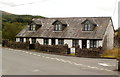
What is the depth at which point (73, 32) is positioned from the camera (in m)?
44.1

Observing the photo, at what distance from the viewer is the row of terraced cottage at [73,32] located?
136ft

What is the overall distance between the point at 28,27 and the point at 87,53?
22031 millimetres

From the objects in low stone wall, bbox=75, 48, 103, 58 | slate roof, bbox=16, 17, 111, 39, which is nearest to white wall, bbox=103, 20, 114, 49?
slate roof, bbox=16, 17, 111, 39

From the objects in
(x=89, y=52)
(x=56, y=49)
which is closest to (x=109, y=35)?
(x=56, y=49)

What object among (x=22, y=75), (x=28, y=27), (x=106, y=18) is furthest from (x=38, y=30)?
(x=22, y=75)

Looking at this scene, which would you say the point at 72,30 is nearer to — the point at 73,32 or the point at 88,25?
the point at 73,32

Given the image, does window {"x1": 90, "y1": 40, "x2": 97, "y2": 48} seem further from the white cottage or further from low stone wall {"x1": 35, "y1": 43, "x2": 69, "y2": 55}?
low stone wall {"x1": 35, "y1": 43, "x2": 69, "y2": 55}

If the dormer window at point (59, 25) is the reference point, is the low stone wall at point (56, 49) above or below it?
below

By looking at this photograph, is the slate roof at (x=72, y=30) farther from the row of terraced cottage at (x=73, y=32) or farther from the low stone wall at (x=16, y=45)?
the low stone wall at (x=16, y=45)

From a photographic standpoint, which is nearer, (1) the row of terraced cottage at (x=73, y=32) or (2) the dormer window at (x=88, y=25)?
(1) the row of terraced cottage at (x=73, y=32)

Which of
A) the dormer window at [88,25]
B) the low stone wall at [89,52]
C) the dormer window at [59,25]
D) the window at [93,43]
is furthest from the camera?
the dormer window at [59,25]

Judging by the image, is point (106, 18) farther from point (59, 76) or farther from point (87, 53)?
point (59, 76)

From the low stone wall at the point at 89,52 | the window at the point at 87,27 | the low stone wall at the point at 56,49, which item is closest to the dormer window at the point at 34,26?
the low stone wall at the point at 56,49

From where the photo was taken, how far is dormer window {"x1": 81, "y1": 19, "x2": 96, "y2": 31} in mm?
42775
